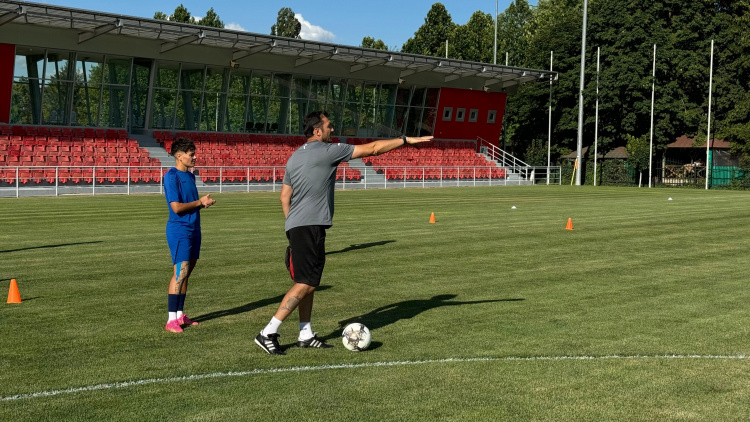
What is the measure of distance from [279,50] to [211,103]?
6187 millimetres

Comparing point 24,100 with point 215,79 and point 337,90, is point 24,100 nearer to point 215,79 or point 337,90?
point 215,79

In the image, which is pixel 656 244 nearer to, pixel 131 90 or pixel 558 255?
pixel 558 255

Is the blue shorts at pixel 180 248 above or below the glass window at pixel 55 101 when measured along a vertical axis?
below

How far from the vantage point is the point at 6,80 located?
43281mm

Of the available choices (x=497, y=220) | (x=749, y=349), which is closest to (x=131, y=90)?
(x=497, y=220)

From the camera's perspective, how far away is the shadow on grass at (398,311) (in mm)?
9160

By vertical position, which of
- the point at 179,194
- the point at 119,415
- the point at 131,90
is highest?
the point at 131,90

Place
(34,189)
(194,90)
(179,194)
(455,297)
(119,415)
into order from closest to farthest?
1. (119,415)
2. (179,194)
3. (455,297)
4. (34,189)
5. (194,90)

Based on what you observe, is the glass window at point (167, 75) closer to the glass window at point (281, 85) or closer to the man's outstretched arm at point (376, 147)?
the glass window at point (281, 85)

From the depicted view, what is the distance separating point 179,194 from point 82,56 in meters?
40.4

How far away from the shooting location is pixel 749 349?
311 inches

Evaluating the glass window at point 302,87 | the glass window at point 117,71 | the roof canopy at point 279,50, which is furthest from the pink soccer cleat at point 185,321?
the glass window at point 302,87

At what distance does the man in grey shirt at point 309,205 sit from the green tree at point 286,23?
130073 millimetres

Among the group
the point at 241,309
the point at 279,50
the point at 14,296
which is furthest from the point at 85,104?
the point at 241,309
